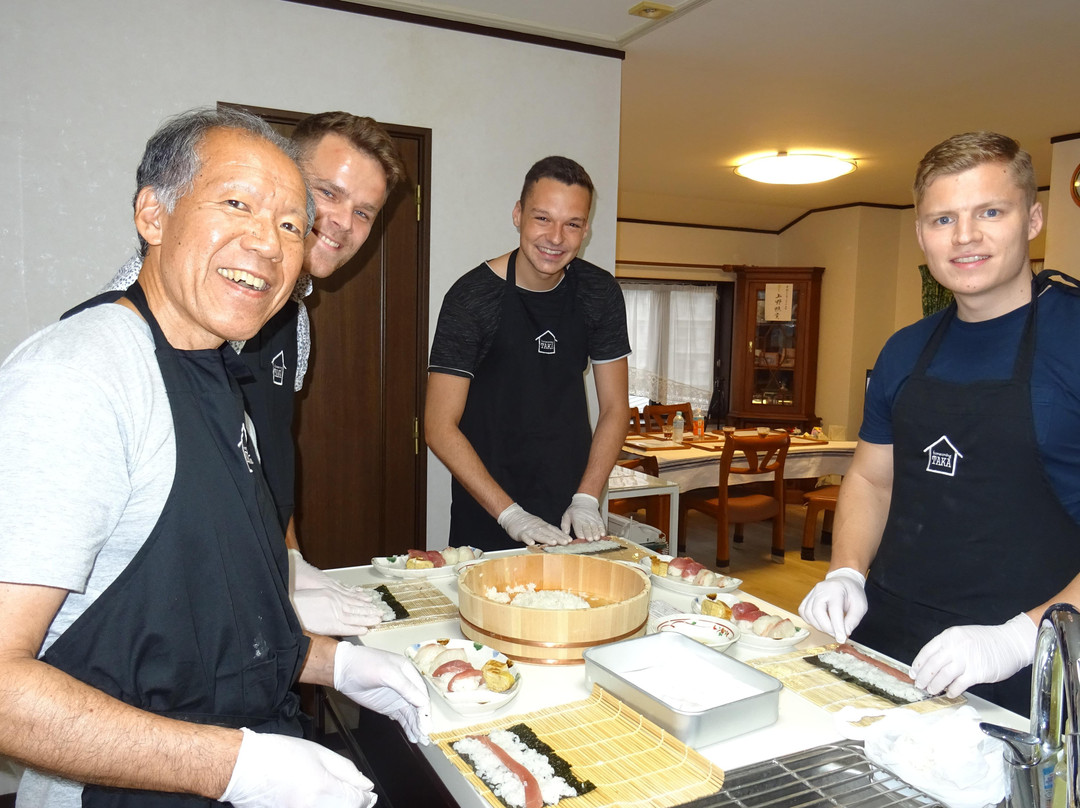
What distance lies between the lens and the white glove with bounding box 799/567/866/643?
1.58 meters

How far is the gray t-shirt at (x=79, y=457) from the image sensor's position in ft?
2.70

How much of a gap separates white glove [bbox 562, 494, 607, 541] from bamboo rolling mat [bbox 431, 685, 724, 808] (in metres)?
0.97

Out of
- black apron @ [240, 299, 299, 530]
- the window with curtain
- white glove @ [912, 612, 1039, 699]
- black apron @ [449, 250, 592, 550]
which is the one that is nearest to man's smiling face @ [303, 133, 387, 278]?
black apron @ [240, 299, 299, 530]

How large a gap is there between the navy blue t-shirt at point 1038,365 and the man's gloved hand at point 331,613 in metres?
1.31

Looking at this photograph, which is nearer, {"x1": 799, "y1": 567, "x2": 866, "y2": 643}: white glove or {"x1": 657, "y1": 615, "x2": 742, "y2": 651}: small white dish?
{"x1": 657, "y1": 615, "x2": 742, "y2": 651}: small white dish

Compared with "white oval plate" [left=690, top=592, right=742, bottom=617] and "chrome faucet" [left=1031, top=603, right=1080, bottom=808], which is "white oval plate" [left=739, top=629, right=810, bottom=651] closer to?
"white oval plate" [left=690, top=592, right=742, bottom=617]

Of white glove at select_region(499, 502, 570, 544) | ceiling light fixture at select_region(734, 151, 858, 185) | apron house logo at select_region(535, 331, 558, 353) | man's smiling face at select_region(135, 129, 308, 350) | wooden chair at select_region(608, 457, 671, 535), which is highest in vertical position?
ceiling light fixture at select_region(734, 151, 858, 185)

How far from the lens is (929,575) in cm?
167

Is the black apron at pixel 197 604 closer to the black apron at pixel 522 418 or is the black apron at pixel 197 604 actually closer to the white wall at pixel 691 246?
the black apron at pixel 522 418

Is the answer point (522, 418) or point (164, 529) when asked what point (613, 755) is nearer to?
point (164, 529)

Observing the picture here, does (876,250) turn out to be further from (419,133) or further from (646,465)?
(419,133)

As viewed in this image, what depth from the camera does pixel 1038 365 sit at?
62.6 inches

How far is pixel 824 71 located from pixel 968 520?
3.21 m

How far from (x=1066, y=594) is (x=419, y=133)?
2983mm
